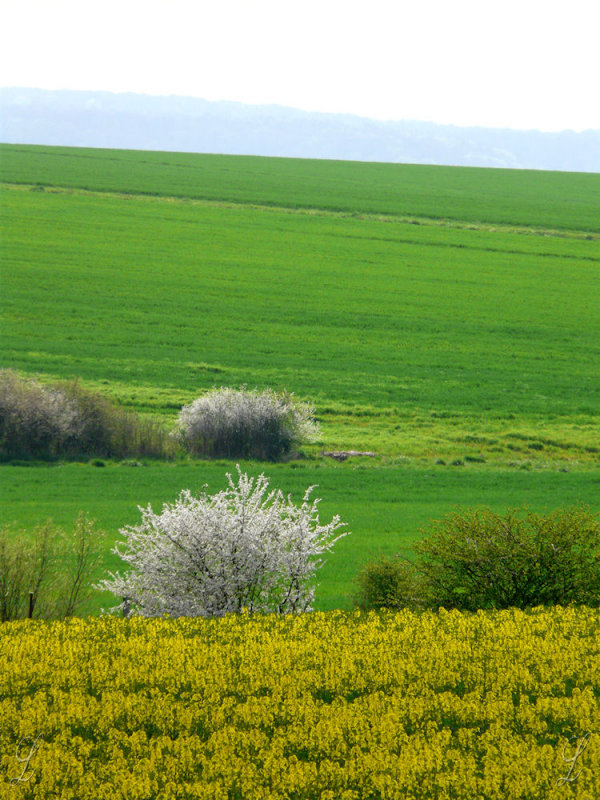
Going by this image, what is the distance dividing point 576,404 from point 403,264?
2426 centimetres

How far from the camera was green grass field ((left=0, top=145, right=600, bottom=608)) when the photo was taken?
82.5 ft

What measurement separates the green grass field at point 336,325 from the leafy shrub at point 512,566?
10.2ft

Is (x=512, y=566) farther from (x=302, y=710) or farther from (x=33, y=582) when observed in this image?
(x=33, y=582)

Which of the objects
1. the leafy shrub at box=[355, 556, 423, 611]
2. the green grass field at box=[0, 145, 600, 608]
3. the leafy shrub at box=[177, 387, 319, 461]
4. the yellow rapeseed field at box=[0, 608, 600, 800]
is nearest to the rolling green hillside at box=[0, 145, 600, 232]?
the green grass field at box=[0, 145, 600, 608]

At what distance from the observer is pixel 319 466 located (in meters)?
27.5

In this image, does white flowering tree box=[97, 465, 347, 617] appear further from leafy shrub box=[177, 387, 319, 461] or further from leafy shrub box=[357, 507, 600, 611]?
leafy shrub box=[177, 387, 319, 461]

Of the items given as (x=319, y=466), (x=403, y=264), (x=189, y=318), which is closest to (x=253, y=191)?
(x=403, y=264)

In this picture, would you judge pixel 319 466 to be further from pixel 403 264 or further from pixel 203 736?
pixel 403 264

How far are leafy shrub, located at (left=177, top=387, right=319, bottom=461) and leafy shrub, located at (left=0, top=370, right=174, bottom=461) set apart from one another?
1.07 m

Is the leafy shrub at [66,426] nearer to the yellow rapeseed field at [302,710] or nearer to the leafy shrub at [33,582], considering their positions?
the leafy shrub at [33,582]

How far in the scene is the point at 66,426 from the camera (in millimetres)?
27453

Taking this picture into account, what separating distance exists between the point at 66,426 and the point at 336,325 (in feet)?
69.8

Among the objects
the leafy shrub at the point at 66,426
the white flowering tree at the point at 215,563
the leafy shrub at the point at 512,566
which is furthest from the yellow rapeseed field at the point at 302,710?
the leafy shrub at the point at 66,426

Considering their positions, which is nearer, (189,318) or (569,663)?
(569,663)
